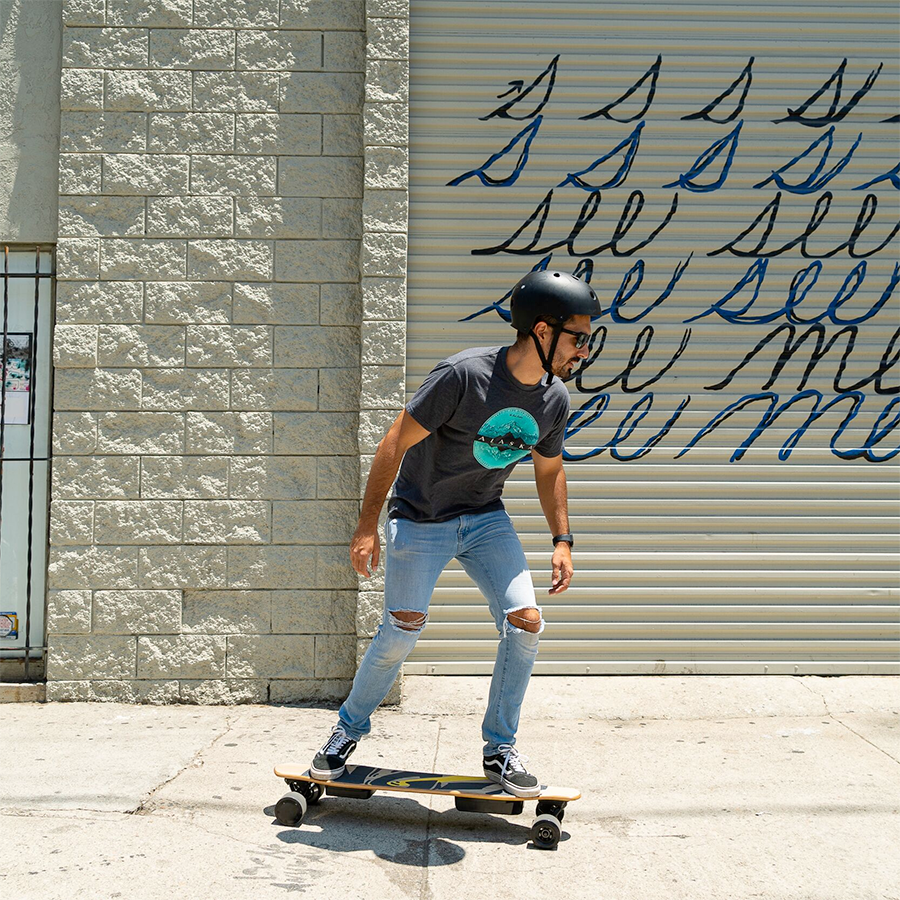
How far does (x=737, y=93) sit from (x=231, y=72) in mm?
2919

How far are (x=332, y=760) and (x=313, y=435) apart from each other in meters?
2.20

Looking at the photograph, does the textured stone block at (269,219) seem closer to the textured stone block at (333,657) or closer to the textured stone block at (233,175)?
the textured stone block at (233,175)

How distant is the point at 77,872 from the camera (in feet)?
10.6

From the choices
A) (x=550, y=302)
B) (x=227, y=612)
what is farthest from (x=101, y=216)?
(x=550, y=302)

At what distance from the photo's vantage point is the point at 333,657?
5.52m

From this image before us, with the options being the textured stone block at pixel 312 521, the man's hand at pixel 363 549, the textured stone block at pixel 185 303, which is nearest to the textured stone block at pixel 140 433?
the textured stone block at pixel 185 303

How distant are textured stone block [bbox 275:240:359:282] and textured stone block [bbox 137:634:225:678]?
2.08 m

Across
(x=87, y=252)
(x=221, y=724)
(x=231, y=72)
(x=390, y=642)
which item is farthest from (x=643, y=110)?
(x=221, y=724)

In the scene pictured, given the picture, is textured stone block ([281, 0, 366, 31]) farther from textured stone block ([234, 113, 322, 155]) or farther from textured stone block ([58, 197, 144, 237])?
textured stone block ([58, 197, 144, 237])

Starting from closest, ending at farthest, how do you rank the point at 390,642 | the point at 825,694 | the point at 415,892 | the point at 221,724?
1. the point at 415,892
2. the point at 390,642
3. the point at 221,724
4. the point at 825,694

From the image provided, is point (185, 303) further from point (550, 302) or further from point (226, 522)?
point (550, 302)

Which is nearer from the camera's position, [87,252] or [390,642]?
[390,642]

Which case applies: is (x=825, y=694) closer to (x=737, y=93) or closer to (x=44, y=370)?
(x=737, y=93)

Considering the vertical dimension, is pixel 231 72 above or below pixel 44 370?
above
